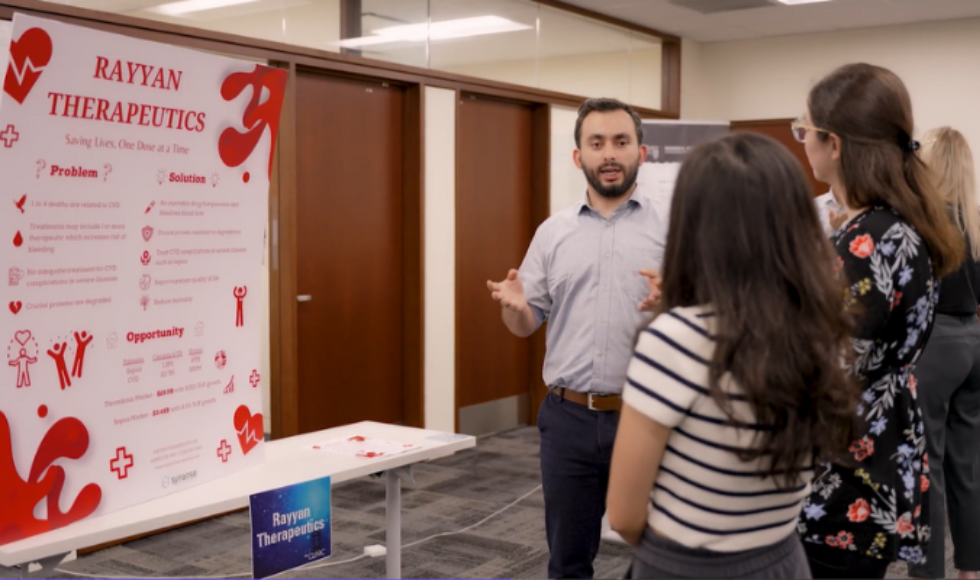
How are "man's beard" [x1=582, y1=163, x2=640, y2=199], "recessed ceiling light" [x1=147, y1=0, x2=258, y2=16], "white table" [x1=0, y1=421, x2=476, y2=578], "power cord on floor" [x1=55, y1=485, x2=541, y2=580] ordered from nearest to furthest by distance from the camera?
1. "white table" [x1=0, y1=421, x2=476, y2=578]
2. "man's beard" [x1=582, y1=163, x2=640, y2=199]
3. "power cord on floor" [x1=55, y1=485, x2=541, y2=580]
4. "recessed ceiling light" [x1=147, y1=0, x2=258, y2=16]

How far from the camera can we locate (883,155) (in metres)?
1.59

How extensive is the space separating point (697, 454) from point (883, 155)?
70cm

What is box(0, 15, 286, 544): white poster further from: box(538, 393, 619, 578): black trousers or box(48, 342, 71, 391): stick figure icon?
box(538, 393, 619, 578): black trousers

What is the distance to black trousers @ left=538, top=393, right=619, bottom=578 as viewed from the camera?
2.32m

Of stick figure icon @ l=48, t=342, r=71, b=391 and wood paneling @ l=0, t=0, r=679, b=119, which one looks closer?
stick figure icon @ l=48, t=342, r=71, b=391

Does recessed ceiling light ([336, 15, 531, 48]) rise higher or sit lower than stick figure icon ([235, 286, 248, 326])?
higher

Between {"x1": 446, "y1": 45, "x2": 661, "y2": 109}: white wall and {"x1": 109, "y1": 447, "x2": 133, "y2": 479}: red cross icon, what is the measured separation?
12.6 ft

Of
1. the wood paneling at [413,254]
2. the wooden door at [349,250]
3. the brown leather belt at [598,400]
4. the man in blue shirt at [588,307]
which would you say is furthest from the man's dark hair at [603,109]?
the wood paneling at [413,254]

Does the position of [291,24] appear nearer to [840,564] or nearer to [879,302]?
[879,302]

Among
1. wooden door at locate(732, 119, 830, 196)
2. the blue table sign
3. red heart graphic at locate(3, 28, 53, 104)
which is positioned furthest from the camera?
wooden door at locate(732, 119, 830, 196)

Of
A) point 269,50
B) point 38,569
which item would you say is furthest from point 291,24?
point 38,569

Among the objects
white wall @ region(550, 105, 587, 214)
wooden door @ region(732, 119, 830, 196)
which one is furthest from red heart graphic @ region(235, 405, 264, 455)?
wooden door @ region(732, 119, 830, 196)

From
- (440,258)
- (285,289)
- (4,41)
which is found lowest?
(285,289)

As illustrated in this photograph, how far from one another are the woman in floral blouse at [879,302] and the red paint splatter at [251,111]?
1279mm
